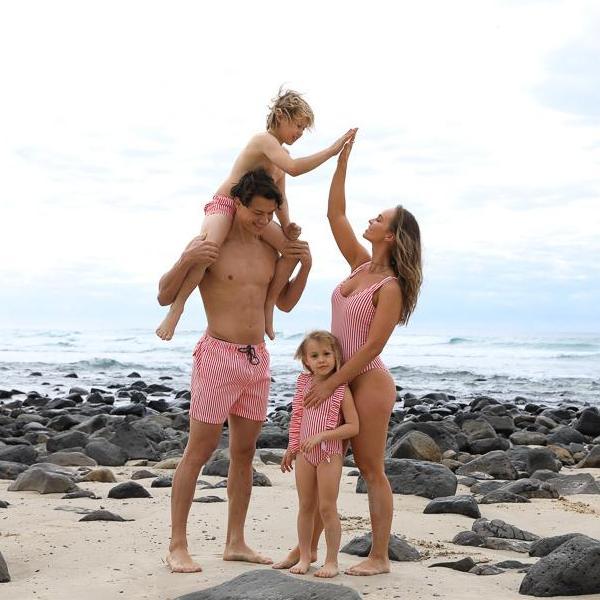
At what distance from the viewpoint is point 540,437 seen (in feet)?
46.6

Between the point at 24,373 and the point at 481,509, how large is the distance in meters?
25.4

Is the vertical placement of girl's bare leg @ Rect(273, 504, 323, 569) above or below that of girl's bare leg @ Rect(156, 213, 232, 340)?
below

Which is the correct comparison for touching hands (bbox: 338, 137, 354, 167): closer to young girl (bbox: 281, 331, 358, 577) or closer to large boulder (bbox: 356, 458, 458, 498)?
young girl (bbox: 281, 331, 358, 577)

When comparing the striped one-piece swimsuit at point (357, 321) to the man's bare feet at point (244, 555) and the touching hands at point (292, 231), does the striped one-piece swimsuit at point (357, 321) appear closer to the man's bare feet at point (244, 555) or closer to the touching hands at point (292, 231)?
the touching hands at point (292, 231)

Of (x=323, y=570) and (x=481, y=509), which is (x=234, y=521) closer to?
(x=323, y=570)

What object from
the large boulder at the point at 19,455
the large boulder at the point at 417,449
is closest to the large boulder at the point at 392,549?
the large boulder at the point at 417,449

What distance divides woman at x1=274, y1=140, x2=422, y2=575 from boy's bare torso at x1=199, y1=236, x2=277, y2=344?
0.49 meters

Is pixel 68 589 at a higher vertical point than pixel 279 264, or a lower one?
lower

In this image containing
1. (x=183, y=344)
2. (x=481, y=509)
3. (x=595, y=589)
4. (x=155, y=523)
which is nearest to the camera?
(x=595, y=589)

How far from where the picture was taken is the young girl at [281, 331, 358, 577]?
5.23 m

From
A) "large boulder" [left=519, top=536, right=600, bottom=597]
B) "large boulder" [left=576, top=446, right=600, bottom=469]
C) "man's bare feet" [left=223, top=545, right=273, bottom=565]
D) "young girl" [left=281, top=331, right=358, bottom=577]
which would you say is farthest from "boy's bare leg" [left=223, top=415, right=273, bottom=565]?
"large boulder" [left=576, top=446, right=600, bottom=469]

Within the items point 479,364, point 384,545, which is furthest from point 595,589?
point 479,364

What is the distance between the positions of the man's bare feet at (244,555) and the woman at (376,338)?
0.28 meters

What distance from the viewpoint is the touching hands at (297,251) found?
5801 millimetres
